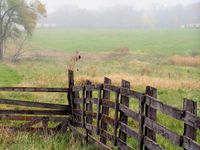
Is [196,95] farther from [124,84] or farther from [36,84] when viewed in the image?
[124,84]

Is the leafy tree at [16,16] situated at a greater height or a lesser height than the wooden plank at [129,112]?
greater

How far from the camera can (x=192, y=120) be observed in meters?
5.32

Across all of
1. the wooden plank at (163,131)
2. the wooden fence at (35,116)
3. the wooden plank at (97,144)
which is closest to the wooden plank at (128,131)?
the wooden plank at (163,131)

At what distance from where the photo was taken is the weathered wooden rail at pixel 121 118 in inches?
218

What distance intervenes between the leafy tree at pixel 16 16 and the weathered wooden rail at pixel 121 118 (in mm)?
42978

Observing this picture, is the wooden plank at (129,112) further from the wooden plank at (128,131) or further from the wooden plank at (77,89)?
the wooden plank at (77,89)

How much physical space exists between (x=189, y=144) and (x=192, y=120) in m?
0.34

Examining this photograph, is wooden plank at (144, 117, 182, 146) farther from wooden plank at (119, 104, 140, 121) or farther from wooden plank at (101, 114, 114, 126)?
wooden plank at (101, 114, 114, 126)

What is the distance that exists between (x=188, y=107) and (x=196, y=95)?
1361cm

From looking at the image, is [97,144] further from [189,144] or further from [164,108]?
[189,144]

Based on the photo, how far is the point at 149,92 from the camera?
22.7 feet

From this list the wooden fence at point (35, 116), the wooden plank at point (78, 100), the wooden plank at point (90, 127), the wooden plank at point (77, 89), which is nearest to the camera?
the wooden plank at point (90, 127)

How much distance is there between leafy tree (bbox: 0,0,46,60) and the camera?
52469 millimetres

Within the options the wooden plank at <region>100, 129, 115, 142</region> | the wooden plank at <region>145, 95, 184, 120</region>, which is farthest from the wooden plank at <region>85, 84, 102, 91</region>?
the wooden plank at <region>145, 95, 184, 120</region>
